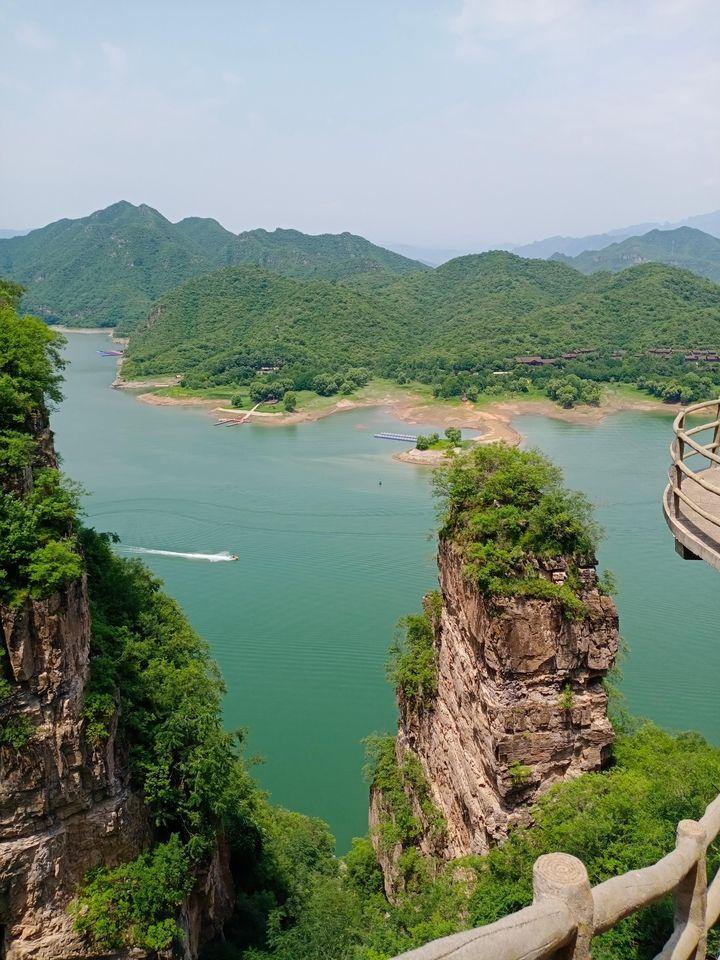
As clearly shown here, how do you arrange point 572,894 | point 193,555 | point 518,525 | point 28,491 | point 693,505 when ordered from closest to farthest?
point 572,894 → point 693,505 → point 28,491 → point 518,525 → point 193,555

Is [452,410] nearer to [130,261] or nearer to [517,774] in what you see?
[517,774]

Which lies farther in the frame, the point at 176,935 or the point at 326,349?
the point at 326,349

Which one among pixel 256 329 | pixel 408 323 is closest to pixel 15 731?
pixel 256 329

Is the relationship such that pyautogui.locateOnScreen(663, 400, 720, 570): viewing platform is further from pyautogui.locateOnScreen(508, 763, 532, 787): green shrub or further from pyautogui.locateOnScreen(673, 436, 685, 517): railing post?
pyautogui.locateOnScreen(508, 763, 532, 787): green shrub

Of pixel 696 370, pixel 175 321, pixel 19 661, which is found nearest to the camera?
pixel 19 661

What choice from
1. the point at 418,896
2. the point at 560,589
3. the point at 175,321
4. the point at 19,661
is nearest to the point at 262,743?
the point at 418,896

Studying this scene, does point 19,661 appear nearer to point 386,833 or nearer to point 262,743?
point 386,833

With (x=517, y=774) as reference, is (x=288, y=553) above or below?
below

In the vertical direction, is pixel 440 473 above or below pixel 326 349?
below
